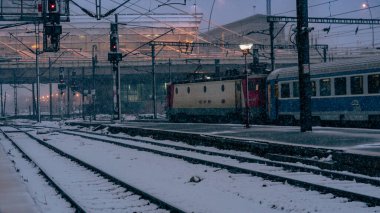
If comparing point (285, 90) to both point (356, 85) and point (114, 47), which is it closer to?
point (356, 85)

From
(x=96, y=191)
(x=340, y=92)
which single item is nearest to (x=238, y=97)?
(x=340, y=92)

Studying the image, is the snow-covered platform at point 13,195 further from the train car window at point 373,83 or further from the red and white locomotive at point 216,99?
the red and white locomotive at point 216,99

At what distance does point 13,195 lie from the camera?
9.83m

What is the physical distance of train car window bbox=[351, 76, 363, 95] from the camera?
906 inches

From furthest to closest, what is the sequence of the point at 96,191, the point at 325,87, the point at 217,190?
the point at 325,87 → the point at 96,191 → the point at 217,190

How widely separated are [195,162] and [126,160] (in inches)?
100

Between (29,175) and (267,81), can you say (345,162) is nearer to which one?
(29,175)

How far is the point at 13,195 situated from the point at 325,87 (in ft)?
61.3

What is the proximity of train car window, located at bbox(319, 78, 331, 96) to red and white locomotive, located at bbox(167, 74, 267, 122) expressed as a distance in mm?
4210

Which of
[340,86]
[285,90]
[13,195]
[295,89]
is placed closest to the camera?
[13,195]

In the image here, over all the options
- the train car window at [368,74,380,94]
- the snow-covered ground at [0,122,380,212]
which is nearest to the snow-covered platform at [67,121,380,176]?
the snow-covered ground at [0,122,380,212]

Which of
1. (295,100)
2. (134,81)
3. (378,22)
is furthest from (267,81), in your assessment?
(134,81)

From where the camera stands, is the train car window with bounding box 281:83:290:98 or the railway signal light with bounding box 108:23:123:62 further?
the railway signal light with bounding box 108:23:123:62

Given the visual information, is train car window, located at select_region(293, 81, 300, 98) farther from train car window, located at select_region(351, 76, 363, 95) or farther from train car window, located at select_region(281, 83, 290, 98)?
train car window, located at select_region(351, 76, 363, 95)
